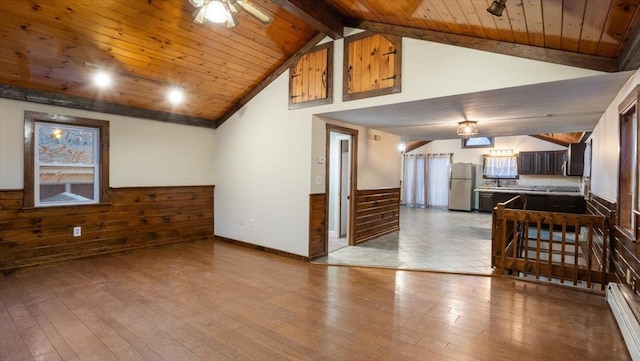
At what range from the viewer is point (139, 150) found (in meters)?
5.04

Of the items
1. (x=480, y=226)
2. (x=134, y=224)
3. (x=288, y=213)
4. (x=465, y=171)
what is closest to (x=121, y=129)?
(x=134, y=224)

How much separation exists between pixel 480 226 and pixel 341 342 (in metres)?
6.58

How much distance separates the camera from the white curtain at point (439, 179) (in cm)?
1146

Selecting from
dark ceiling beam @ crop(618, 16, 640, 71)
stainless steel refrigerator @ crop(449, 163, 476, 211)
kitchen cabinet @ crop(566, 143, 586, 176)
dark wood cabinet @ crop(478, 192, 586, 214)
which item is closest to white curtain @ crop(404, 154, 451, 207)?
stainless steel refrigerator @ crop(449, 163, 476, 211)

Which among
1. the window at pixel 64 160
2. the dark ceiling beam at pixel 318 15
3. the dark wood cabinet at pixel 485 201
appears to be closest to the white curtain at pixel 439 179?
the dark wood cabinet at pixel 485 201

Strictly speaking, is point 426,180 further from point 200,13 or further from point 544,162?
point 200,13

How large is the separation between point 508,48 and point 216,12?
104 inches

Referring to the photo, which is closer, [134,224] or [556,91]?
[556,91]

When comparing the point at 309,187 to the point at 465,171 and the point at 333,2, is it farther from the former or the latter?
the point at 465,171

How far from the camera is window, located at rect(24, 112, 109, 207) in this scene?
13.3ft

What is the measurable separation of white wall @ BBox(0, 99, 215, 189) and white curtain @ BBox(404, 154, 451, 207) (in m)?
8.28

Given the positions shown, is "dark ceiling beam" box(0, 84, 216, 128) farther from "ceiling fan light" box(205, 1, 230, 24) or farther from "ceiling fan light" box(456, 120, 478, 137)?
"ceiling fan light" box(456, 120, 478, 137)

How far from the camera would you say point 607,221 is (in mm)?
3365

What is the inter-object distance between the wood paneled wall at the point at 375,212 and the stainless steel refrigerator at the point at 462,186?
4812 mm
